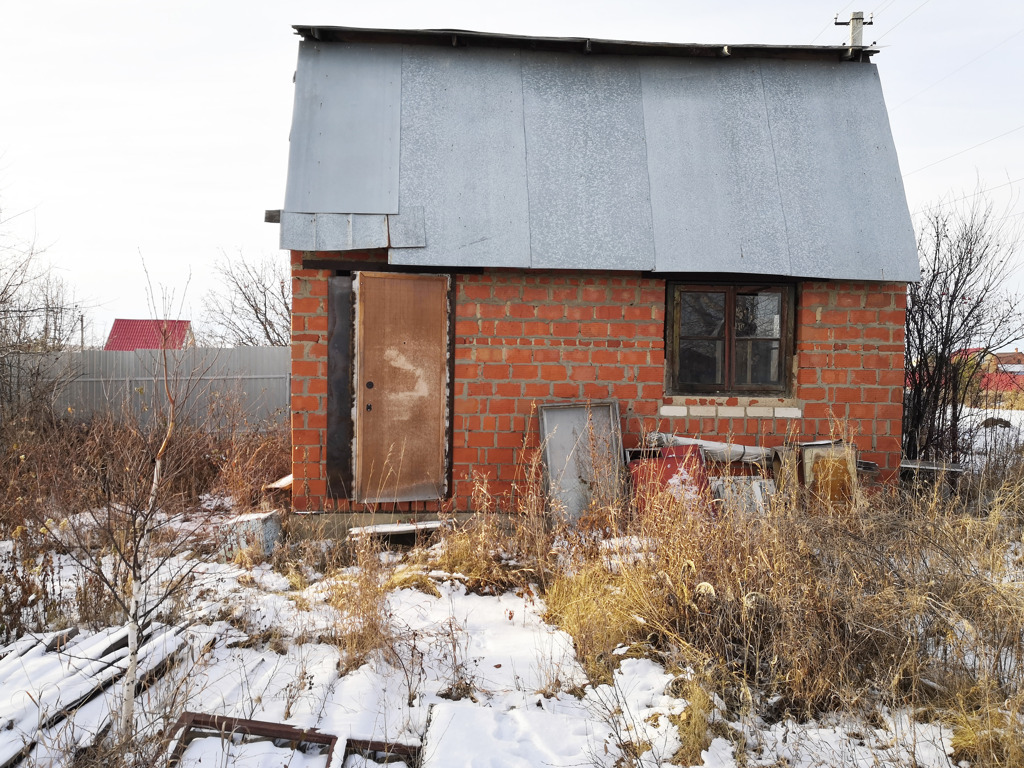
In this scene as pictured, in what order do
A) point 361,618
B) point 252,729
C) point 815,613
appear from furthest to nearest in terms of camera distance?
point 361,618 → point 815,613 → point 252,729

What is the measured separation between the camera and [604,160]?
6141mm

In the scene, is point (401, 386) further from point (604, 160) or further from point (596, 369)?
point (604, 160)

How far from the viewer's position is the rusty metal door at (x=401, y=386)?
18.6ft

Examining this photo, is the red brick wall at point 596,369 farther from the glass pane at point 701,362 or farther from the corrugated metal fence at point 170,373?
the corrugated metal fence at point 170,373

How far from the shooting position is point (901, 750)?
2.71 metres

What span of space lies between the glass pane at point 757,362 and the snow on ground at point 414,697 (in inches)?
129

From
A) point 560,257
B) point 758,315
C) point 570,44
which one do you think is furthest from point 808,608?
point 570,44

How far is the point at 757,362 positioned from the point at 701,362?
0.55 meters

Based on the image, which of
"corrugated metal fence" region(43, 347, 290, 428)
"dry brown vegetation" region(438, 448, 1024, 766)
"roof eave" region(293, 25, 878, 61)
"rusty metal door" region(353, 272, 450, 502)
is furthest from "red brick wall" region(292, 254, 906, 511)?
"corrugated metal fence" region(43, 347, 290, 428)

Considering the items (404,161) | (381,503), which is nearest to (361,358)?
(381,503)

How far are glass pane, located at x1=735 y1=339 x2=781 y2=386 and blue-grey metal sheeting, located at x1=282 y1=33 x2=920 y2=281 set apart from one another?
2.54ft

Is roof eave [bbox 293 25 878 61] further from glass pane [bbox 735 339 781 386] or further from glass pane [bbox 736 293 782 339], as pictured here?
glass pane [bbox 735 339 781 386]

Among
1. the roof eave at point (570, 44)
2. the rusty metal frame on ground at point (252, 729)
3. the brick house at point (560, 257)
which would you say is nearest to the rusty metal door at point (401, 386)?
the brick house at point (560, 257)

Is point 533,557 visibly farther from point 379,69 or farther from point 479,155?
point 379,69
